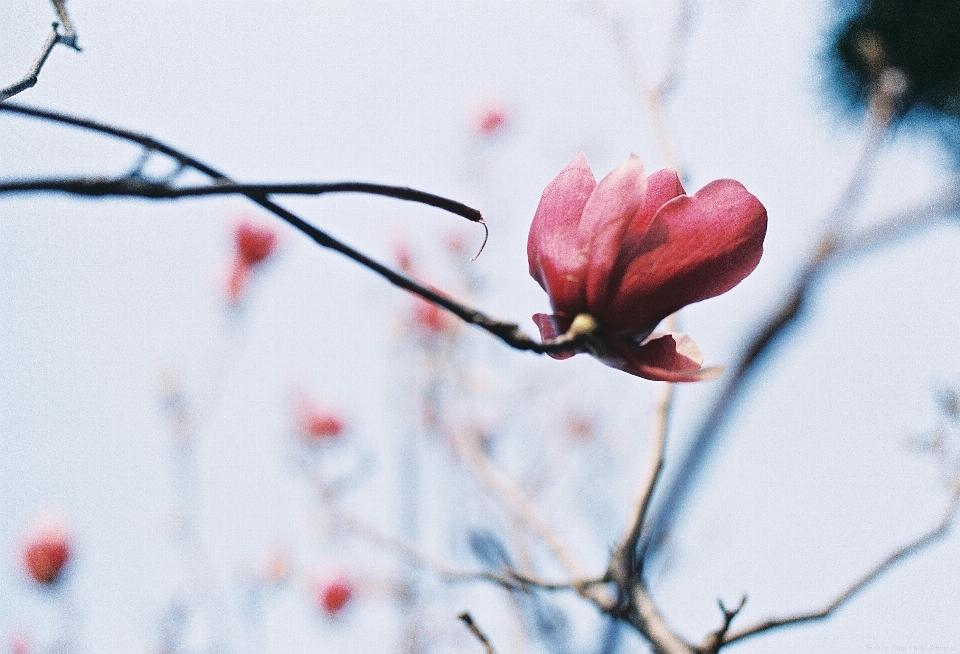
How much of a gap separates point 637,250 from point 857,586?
0.55 m

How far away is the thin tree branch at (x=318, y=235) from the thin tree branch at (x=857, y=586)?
1.62ft

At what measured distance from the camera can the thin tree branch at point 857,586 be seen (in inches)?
32.6

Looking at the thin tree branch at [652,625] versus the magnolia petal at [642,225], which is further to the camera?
the thin tree branch at [652,625]

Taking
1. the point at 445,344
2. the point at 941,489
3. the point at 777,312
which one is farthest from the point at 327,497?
the point at 941,489

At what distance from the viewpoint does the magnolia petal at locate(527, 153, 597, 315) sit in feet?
2.04

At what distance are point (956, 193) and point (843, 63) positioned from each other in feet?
2.17

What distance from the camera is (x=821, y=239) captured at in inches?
58.3

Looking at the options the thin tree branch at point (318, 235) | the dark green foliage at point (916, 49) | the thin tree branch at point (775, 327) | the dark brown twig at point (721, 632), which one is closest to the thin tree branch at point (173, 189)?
the thin tree branch at point (318, 235)

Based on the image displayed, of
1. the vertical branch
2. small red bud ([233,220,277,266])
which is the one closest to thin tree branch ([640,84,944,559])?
the vertical branch

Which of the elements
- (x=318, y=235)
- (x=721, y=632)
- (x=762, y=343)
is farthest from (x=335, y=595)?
(x=318, y=235)

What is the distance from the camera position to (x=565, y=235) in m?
0.63

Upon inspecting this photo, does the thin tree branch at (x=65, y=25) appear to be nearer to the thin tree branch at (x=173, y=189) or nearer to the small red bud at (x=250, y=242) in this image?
the thin tree branch at (x=173, y=189)

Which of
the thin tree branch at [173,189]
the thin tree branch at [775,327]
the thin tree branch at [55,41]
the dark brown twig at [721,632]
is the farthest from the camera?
the thin tree branch at [775,327]

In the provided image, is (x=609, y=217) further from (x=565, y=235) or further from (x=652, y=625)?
(x=652, y=625)
